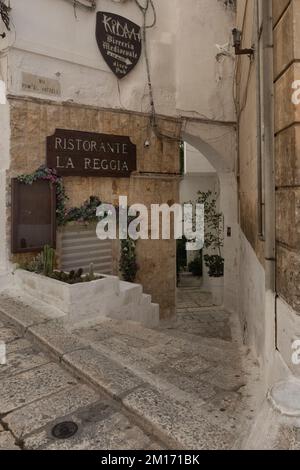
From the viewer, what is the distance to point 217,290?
1174cm

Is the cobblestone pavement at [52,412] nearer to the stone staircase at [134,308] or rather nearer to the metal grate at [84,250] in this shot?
the stone staircase at [134,308]

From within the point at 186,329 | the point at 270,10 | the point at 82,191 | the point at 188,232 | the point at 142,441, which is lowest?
the point at 186,329

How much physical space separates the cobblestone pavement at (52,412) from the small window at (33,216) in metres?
3.34

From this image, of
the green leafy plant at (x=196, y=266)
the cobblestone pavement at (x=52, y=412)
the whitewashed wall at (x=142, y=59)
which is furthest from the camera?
the green leafy plant at (x=196, y=266)

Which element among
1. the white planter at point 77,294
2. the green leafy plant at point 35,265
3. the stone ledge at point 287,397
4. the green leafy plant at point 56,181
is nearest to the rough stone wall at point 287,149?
the stone ledge at point 287,397

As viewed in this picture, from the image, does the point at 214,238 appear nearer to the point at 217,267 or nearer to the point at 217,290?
the point at 217,267

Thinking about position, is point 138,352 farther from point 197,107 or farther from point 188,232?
point 188,232

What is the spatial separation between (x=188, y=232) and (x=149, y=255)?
5.32 metres

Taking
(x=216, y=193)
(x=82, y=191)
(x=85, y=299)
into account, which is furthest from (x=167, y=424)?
(x=216, y=193)

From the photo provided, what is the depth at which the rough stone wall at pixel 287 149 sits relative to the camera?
Result: 2.49m

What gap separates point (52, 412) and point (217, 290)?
9234 millimetres

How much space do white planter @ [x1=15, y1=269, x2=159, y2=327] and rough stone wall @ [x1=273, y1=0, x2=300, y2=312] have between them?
3149 millimetres

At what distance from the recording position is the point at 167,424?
261cm

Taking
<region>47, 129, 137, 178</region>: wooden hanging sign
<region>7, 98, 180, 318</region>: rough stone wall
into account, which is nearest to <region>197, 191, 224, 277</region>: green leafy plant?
<region>7, 98, 180, 318</region>: rough stone wall
